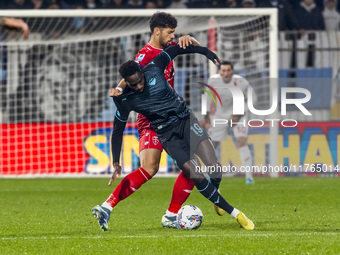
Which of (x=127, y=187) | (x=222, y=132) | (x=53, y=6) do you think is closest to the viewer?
(x=127, y=187)

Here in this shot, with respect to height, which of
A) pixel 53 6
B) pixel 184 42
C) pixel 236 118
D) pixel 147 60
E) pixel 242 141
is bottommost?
pixel 242 141

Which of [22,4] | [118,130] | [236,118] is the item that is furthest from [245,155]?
[22,4]

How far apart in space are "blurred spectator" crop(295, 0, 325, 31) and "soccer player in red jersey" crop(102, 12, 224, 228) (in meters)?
9.74

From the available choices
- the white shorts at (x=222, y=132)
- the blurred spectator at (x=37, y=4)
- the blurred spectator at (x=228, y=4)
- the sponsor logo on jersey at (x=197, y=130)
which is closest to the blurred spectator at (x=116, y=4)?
the blurred spectator at (x=37, y=4)

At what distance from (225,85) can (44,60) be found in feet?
14.6

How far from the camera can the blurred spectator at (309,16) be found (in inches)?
677

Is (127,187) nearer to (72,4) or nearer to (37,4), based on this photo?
(37,4)

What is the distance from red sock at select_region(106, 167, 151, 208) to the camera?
739 centimetres

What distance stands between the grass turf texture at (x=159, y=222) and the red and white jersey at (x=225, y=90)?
46.4 inches

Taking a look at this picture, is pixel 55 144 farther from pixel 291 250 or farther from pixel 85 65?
pixel 291 250

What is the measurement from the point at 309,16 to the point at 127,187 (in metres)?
10.8

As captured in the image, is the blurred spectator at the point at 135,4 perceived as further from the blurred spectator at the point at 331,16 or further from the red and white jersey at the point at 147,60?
the red and white jersey at the point at 147,60

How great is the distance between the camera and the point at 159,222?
8.01m

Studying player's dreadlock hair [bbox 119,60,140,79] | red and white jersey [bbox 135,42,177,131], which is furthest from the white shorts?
player's dreadlock hair [bbox 119,60,140,79]
